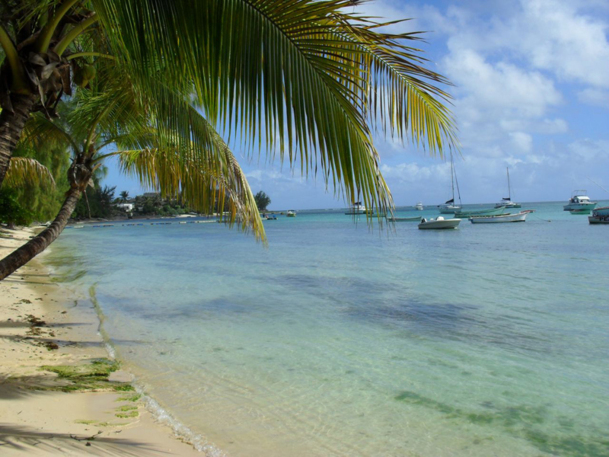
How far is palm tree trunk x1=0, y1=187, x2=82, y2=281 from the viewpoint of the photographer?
4.64 metres

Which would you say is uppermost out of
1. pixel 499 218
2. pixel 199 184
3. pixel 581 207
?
pixel 199 184

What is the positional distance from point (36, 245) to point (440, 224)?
36.1 m

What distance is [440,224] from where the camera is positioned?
38562 millimetres

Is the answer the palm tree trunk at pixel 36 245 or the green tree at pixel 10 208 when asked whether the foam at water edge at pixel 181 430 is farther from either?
the green tree at pixel 10 208

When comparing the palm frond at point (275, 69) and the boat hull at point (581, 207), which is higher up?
the palm frond at point (275, 69)

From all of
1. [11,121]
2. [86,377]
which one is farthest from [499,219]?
[11,121]

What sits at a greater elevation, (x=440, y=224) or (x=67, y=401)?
(x=440, y=224)

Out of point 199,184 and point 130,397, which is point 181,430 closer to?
point 130,397

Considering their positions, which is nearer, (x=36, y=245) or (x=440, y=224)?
(x=36, y=245)

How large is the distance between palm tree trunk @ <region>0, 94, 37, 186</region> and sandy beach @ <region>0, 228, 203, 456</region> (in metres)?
1.84

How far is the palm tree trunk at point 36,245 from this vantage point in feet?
15.2

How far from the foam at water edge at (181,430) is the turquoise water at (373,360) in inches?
1.1

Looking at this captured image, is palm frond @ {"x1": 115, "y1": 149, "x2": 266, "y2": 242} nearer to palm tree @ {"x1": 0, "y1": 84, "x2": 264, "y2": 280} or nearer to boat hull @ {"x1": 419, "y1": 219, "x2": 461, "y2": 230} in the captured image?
palm tree @ {"x1": 0, "y1": 84, "x2": 264, "y2": 280}

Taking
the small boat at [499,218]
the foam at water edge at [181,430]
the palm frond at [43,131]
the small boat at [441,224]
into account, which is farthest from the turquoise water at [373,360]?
the small boat at [499,218]
